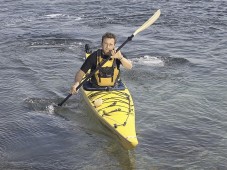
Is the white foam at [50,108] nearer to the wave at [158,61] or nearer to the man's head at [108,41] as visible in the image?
the man's head at [108,41]

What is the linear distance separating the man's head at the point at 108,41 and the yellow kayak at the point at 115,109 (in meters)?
1.03

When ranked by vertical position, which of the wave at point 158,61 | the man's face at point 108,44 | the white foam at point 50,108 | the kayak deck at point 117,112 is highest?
the man's face at point 108,44

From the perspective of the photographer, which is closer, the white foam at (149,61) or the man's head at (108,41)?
the man's head at (108,41)

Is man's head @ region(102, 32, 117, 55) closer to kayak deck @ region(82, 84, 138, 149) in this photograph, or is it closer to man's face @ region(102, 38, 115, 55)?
man's face @ region(102, 38, 115, 55)

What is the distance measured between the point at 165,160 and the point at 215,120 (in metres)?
2.14

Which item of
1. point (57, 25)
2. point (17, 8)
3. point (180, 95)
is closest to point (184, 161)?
point (180, 95)

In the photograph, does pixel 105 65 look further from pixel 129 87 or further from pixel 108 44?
pixel 129 87

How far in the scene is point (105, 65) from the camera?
867 centimetres

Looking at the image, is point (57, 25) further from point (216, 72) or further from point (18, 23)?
point (216, 72)

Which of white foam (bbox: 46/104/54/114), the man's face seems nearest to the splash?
white foam (bbox: 46/104/54/114)

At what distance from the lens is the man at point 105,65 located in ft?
26.9

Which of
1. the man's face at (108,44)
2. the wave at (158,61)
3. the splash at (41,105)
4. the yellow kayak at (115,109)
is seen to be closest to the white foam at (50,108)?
the splash at (41,105)

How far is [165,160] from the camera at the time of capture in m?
7.51

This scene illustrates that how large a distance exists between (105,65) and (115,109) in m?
1.04
